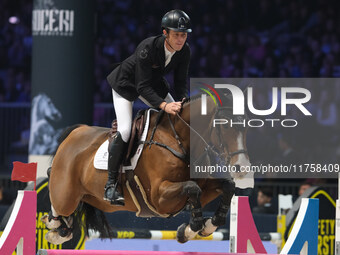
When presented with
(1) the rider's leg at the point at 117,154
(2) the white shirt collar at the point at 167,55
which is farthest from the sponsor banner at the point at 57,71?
(2) the white shirt collar at the point at 167,55

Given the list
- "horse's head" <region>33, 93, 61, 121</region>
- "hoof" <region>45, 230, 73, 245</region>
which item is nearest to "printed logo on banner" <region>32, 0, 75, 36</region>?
"horse's head" <region>33, 93, 61, 121</region>

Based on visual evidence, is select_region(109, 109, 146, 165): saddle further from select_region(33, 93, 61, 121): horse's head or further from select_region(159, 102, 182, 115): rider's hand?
select_region(33, 93, 61, 121): horse's head

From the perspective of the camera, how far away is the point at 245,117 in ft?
19.2

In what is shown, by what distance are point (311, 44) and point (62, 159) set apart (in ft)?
25.0

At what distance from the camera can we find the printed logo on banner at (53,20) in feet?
34.7

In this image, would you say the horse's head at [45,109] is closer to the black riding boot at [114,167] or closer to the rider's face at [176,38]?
the black riding boot at [114,167]

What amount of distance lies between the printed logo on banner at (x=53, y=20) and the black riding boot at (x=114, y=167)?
15.2ft

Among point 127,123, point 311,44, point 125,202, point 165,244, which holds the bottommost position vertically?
point 165,244

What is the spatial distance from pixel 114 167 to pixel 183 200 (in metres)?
0.70

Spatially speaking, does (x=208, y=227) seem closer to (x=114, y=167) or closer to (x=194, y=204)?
(x=194, y=204)

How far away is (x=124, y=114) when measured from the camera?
639cm

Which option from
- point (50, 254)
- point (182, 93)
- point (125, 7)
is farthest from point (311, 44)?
point (50, 254)

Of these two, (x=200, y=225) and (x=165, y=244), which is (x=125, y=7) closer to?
(x=165, y=244)

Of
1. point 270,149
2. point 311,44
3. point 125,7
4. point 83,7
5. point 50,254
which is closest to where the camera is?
point 50,254
